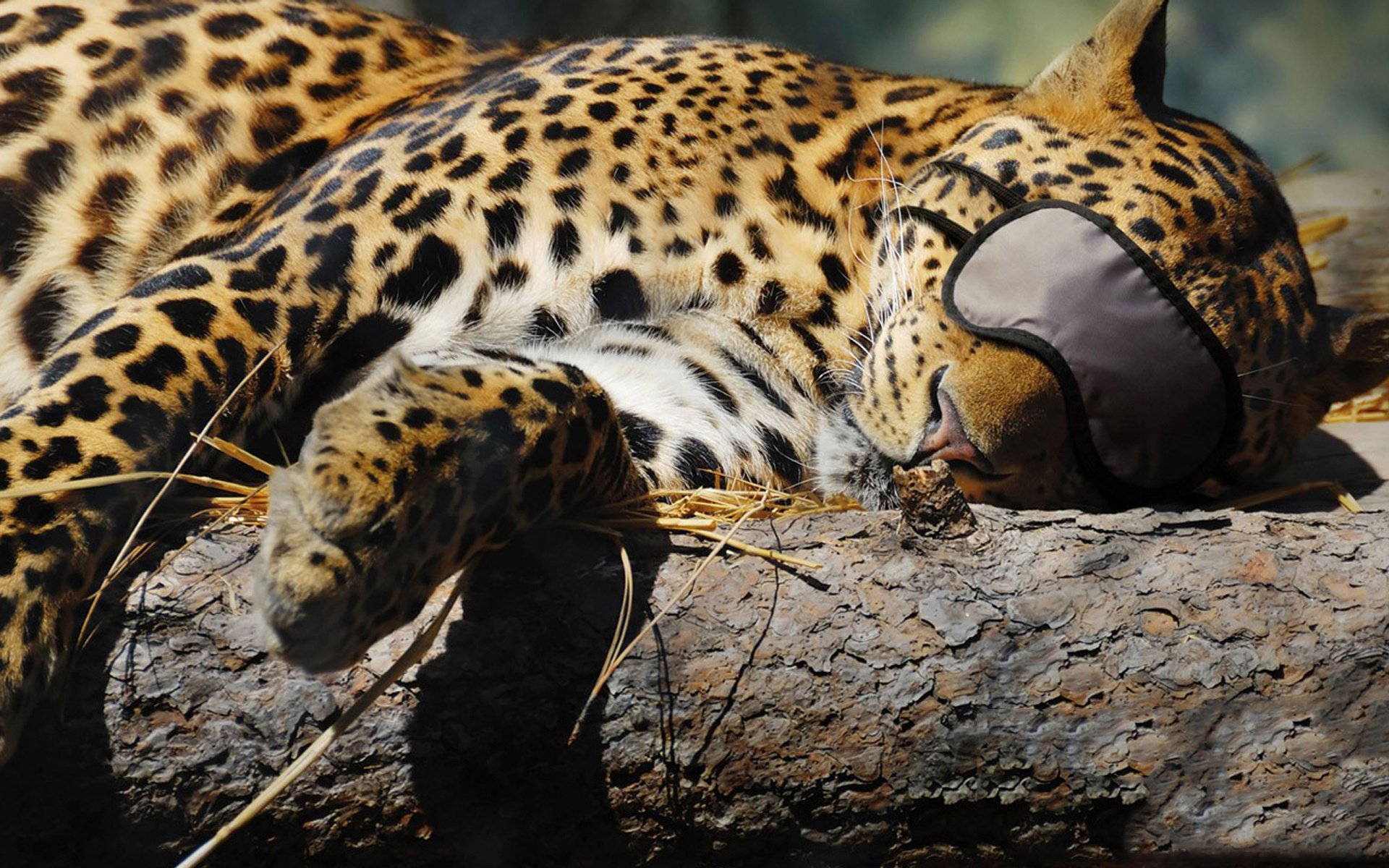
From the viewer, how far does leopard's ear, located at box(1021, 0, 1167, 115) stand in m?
3.10

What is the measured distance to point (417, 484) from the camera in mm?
1910

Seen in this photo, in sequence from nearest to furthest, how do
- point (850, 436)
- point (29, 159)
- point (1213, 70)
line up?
point (850, 436) → point (29, 159) → point (1213, 70)

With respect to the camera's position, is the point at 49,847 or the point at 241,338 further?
the point at 241,338

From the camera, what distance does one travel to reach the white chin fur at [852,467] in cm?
289

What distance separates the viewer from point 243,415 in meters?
2.53

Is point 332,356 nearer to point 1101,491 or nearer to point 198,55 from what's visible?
point 198,55

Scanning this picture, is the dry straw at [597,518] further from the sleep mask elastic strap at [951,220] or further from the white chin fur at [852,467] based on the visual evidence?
the sleep mask elastic strap at [951,220]

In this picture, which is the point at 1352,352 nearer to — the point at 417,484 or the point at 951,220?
the point at 951,220

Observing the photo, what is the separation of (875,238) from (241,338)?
1.44m

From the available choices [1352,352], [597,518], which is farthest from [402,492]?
[1352,352]

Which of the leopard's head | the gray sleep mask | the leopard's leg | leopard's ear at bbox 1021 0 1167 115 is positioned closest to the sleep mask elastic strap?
the leopard's head

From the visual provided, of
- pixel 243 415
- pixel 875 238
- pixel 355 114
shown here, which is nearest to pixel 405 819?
pixel 243 415

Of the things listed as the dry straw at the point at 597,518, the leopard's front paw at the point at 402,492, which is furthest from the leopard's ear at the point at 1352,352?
the leopard's front paw at the point at 402,492

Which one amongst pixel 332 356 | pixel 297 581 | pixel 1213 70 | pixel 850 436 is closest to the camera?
pixel 297 581
